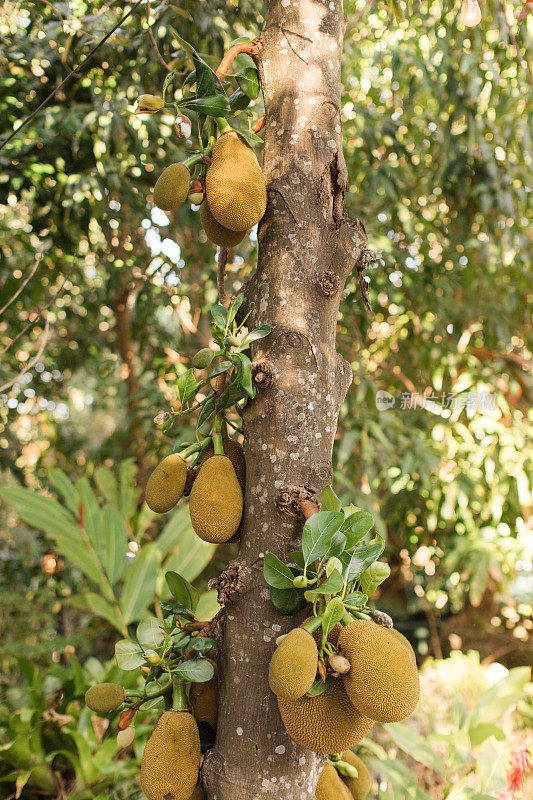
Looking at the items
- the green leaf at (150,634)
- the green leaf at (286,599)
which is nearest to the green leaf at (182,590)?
the green leaf at (150,634)

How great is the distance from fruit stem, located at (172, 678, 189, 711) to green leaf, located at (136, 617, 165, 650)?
0.04 meters

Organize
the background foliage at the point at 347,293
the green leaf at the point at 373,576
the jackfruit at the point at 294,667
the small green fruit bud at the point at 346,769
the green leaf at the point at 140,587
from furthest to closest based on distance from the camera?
the background foliage at the point at 347,293 → the green leaf at the point at 140,587 → the small green fruit bud at the point at 346,769 → the green leaf at the point at 373,576 → the jackfruit at the point at 294,667

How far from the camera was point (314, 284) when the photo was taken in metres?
0.54

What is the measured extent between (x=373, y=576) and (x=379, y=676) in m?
0.10

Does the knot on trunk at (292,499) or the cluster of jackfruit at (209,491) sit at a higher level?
the knot on trunk at (292,499)

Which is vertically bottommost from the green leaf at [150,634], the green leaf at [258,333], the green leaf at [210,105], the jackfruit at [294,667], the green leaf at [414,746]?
the green leaf at [414,746]

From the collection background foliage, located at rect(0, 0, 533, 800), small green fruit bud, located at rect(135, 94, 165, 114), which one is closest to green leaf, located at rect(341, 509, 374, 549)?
small green fruit bud, located at rect(135, 94, 165, 114)

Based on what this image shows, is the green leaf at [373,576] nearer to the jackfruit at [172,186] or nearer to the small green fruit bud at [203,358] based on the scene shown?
Answer: the small green fruit bud at [203,358]

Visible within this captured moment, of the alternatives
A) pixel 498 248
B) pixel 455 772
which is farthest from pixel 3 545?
pixel 498 248

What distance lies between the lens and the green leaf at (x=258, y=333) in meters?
0.52

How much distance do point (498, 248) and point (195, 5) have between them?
1.16 meters

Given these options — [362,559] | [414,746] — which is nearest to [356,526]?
[362,559]

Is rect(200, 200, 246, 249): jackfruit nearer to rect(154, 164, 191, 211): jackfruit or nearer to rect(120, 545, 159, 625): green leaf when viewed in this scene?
rect(154, 164, 191, 211): jackfruit

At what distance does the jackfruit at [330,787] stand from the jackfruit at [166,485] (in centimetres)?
30
